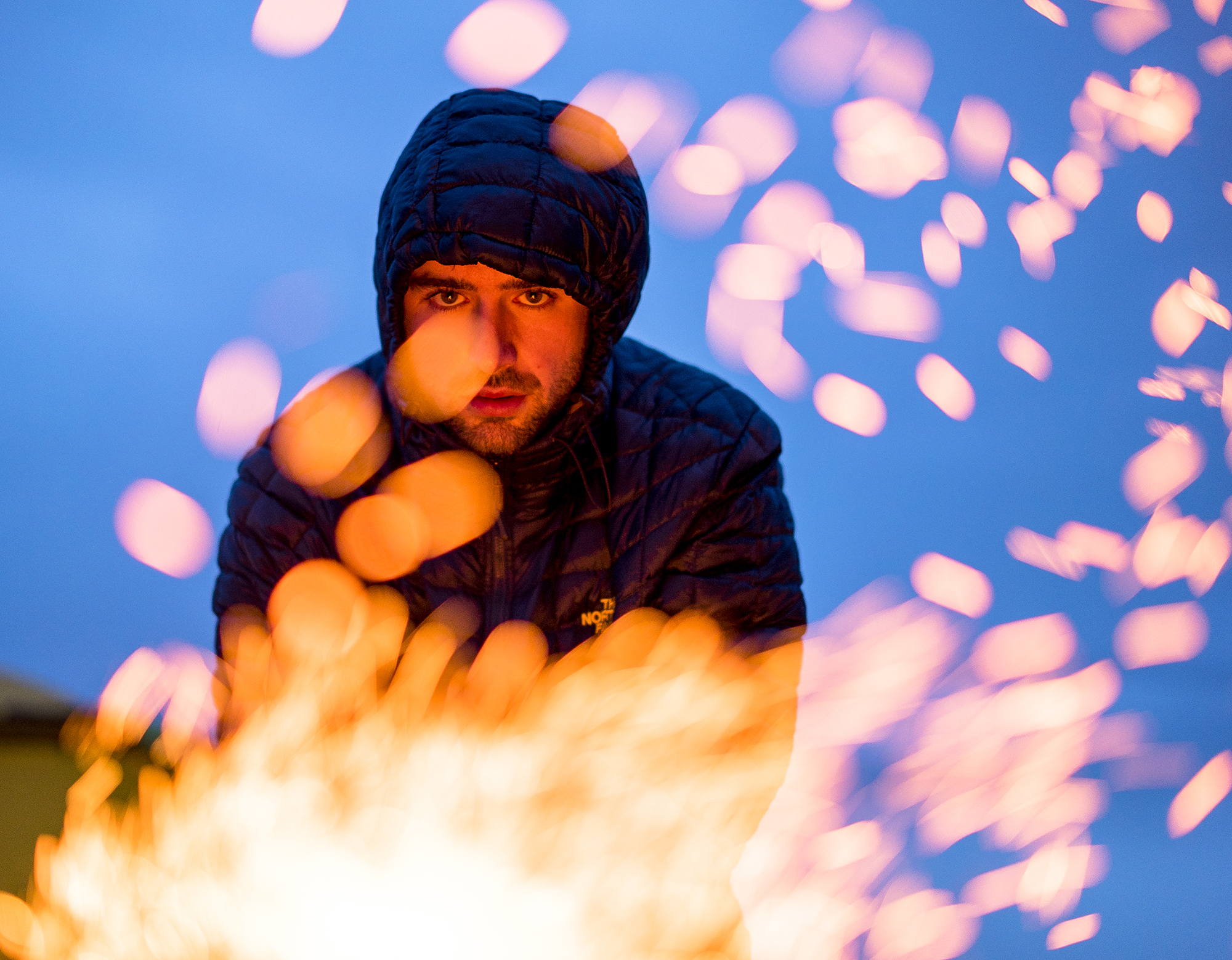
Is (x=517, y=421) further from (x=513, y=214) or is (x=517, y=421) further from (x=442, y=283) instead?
(x=513, y=214)

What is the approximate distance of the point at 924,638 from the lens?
2.59 metres

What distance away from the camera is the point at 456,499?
74.4 inches

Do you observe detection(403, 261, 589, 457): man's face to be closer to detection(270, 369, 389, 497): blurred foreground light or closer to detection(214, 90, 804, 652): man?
detection(214, 90, 804, 652): man

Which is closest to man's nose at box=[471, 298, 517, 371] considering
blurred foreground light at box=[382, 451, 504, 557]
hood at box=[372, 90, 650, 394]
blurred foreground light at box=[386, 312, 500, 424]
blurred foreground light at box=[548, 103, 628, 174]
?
blurred foreground light at box=[386, 312, 500, 424]

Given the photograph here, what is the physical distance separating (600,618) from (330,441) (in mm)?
732

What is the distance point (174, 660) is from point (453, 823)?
1160 millimetres

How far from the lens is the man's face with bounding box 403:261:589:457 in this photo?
1.76 m

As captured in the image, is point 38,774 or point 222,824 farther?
point 38,774

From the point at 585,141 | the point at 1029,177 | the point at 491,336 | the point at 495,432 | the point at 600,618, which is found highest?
the point at 1029,177

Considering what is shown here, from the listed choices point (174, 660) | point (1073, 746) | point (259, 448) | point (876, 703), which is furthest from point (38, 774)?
point (1073, 746)

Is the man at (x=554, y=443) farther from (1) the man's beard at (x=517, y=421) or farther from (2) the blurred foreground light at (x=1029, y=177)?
(2) the blurred foreground light at (x=1029, y=177)

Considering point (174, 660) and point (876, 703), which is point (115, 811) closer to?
point (174, 660)

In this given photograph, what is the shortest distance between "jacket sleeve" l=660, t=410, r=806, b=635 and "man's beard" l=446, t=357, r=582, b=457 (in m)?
0.40

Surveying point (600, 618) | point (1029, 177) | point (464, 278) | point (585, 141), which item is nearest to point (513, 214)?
point (464, 278)
